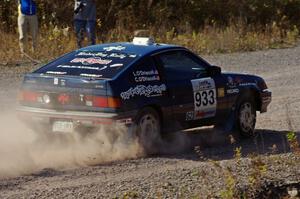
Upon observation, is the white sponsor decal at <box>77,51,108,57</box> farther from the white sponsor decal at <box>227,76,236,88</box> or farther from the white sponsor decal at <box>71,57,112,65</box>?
the white sponsor decal at <box>227,76,236,88</box>

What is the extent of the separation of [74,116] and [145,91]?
3.11 feet

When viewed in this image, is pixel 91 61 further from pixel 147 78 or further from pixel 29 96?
pixel 29 96

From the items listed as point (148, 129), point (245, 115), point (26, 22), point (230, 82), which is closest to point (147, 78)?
point (148, 129)

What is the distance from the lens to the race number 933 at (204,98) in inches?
468

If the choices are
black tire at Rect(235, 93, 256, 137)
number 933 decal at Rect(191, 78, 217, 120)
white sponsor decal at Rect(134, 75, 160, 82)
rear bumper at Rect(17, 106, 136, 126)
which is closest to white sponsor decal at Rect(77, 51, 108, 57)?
white sponsor decal at Rect(134, 75, 160, 82)

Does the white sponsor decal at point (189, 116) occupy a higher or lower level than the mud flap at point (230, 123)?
higher

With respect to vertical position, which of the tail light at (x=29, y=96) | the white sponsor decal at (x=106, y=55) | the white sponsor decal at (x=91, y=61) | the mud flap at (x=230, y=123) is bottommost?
the mud flap at (x=230, y=123)

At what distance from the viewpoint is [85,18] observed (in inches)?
859

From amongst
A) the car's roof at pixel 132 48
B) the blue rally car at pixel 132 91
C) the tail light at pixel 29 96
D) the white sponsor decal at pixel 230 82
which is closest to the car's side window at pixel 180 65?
the blue rally car at pixel 132 91

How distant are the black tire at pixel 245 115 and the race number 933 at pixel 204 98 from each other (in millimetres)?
663

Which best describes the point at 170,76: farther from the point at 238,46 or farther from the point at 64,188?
the point at 238,46

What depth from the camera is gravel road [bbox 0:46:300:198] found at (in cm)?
900

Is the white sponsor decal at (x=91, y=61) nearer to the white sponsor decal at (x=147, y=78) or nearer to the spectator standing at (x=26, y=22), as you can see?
the white sponsor decal at (x=147, y=78)

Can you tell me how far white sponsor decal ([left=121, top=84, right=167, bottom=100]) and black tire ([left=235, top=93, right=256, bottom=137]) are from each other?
1651mm
